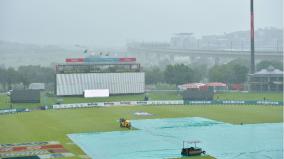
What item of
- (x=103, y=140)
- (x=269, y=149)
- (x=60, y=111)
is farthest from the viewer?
(x=60, y=111)

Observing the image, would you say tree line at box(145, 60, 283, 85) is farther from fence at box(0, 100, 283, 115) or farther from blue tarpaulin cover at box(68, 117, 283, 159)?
blue tarpaulin cover at box(68, 117, 283, 159)

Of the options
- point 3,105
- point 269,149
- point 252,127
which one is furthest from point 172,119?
point 3,105

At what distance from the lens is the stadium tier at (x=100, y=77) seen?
72062mm

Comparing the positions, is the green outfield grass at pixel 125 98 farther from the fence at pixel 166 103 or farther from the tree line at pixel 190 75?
the tree line at pixel 190 75

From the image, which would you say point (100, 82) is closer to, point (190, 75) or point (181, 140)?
point (190, 75)

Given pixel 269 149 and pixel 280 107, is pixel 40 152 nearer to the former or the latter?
pixel 269 149

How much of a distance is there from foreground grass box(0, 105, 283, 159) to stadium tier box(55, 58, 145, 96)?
12937 mm

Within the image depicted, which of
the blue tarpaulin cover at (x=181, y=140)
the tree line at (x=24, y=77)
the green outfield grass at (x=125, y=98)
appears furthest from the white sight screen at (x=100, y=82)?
the blue tarpaulin cover at (x=181, y=140)

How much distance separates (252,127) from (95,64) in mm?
36428

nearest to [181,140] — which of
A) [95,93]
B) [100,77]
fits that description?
[95,93]

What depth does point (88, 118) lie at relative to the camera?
5094 centimetres

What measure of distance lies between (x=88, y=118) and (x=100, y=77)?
23758 millimetres

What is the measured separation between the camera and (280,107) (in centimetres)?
6084

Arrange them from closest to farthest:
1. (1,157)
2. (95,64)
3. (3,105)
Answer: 1. (1,157)
2. (3,105)
3. (95,64)
